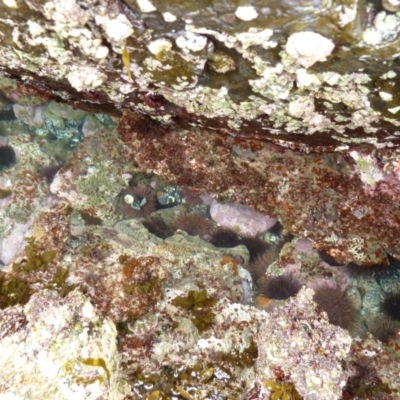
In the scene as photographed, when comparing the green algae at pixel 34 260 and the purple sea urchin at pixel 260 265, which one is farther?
the purple sea urchin at pixel 260 265

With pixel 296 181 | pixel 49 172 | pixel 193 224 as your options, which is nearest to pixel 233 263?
pixel 193 224

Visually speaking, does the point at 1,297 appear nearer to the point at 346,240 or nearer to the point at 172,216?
the point at 172,216

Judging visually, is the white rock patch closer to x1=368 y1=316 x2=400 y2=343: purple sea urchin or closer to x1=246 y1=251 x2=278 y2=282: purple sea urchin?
x1=246 y1=251 x2=278 y2=282: purple sea urchin

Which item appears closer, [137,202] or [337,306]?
[337,306]

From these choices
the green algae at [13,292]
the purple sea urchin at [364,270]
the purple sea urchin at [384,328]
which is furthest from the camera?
the purple sea urchin at [364,270]

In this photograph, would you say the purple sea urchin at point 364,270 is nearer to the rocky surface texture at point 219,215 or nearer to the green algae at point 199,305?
the rocky surface texture at point 219,215

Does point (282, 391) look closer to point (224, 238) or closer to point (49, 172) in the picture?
point (224, 238)

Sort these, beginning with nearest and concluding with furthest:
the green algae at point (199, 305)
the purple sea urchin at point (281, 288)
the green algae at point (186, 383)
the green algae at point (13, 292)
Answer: the green algae at point (186, 383)
the green algae at point (13, 292)
the green algae at point (199, 305)
the purple sea urchin at point (281, 288)

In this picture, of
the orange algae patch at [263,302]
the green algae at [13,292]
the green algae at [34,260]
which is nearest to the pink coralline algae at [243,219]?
the orange algae patch at [263,302]
